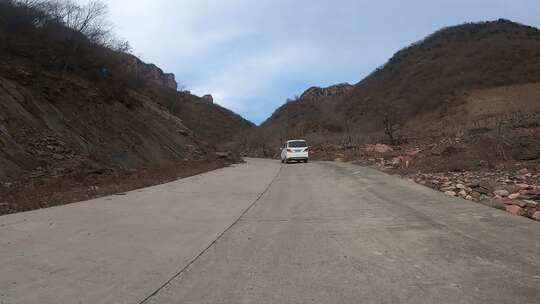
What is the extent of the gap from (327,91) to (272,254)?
107 m

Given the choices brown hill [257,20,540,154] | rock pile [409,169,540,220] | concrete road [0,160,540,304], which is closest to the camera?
concrete road [0,160,540,304]

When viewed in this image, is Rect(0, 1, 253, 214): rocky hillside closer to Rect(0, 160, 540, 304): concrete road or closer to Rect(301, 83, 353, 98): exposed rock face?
Rect(0, 160, 540, 304): concrete road

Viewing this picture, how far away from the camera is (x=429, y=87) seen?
65.6m

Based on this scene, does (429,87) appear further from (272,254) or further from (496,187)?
(272,254)

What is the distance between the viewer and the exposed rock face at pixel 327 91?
109 m

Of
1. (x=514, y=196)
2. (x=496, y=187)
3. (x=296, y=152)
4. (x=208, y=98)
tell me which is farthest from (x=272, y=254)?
(x=208, y=98)

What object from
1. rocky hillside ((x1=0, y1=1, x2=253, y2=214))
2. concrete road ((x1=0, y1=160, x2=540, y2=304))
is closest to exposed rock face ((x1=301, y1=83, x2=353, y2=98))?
rocky hillside ((x1=0, y1=1, x2=253, y2=214))

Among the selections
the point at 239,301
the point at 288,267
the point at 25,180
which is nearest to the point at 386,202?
the point at 288,267

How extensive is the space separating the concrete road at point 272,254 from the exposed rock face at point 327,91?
327 feet

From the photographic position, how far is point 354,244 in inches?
272

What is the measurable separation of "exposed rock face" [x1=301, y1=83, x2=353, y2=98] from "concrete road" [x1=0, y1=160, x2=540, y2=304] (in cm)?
9956

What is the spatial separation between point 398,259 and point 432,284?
103cm

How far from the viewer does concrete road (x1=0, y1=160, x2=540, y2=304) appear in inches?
190

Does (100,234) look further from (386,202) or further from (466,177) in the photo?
(466,177)
